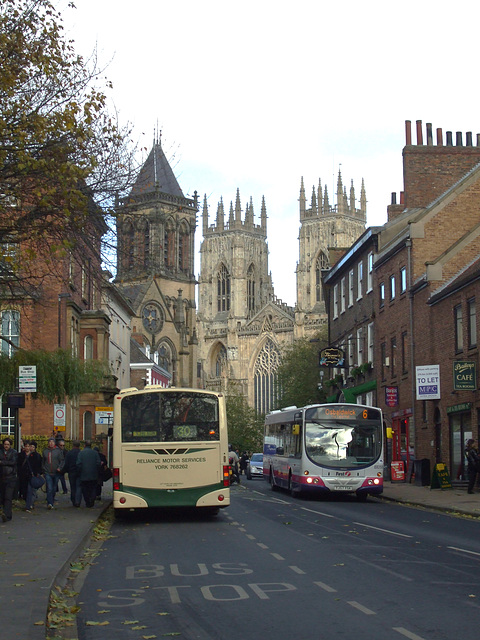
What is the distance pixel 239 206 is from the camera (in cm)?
15575

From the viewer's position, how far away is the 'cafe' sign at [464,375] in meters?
29.8

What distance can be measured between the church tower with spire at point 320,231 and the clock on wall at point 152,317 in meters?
34.4

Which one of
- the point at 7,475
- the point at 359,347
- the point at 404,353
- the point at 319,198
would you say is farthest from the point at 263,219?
the point at 7,475

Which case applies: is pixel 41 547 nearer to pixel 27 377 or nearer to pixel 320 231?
pixel 27 377

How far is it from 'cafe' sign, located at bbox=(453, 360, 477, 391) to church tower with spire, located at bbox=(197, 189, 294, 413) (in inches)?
3843

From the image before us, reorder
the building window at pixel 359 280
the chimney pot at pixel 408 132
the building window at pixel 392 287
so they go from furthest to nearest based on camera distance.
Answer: the building window at pixel 359 280 → the chimney pot at pixel 408 132 → the building window at pixel 392 287

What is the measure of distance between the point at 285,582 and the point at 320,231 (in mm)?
136665

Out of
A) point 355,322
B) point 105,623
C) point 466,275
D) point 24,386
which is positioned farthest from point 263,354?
point 105,623

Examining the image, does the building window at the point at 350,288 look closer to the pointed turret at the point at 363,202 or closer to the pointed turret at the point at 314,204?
the pointed turret at the point at 314,204

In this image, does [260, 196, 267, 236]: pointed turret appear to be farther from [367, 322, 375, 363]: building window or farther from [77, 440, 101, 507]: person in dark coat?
[77, 440, 101, 507]: person in dark coat

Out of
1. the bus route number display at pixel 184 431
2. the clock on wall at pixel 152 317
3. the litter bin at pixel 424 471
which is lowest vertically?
the litter bin at pixel 424 471

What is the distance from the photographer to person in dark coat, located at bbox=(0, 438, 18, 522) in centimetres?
1888

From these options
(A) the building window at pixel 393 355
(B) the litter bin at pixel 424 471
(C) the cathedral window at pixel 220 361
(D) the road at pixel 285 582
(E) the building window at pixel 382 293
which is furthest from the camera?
(C) the cathedral window at pixel 220 361

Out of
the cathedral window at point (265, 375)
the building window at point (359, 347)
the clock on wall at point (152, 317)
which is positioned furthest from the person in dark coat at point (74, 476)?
the cathedral window at point (265, 375)
